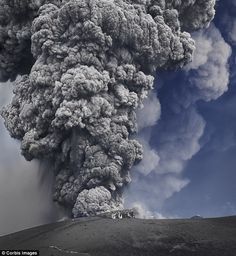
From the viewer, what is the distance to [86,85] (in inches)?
1411

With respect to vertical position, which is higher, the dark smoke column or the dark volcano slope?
the dark smoke column

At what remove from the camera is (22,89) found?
41125mm

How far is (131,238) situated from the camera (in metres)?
23.8

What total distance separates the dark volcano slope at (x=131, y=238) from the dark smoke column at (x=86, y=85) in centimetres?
646

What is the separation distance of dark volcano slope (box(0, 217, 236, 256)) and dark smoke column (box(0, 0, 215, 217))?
6464 millimetres

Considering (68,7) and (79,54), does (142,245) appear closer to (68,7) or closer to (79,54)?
(79,54)

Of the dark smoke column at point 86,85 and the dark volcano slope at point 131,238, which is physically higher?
the dark smoke column at point 86,85

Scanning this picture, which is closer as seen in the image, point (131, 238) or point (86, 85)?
point (131, 238)

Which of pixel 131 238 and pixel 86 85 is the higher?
pixel 86 85

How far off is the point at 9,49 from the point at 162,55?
43.1 ft

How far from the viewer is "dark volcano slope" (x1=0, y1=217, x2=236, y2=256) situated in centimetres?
2195

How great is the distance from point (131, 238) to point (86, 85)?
14.8 m

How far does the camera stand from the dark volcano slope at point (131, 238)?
72.0 ft

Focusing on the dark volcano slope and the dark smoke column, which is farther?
the dark smoke column
